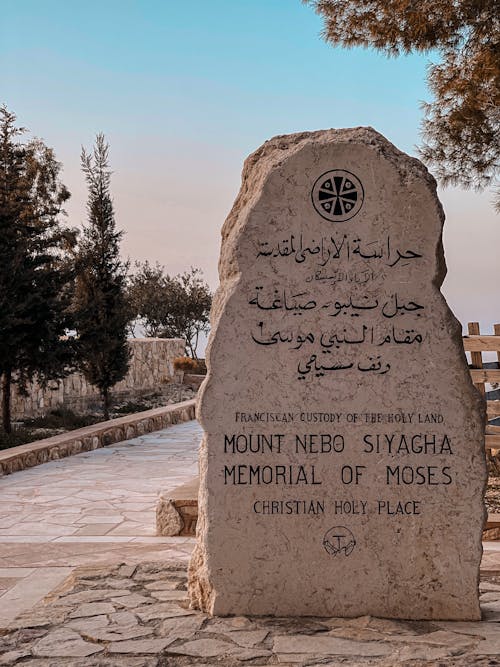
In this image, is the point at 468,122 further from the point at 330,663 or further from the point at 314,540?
the point at 330,663

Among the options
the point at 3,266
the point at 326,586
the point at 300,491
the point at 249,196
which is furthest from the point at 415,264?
the point at 3,266

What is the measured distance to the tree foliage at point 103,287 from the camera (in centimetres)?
1850

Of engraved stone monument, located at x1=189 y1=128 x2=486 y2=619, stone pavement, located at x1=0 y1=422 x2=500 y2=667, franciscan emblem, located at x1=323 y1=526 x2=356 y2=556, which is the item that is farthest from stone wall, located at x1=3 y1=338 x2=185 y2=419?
franciscan emblem, located at x1=323 y1=526 x2=356 y2=556

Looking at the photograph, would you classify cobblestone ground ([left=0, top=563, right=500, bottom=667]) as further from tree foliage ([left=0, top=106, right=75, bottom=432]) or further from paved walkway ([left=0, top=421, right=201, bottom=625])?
tree foliage ([left=0, top=106, right=75, bottom=432])

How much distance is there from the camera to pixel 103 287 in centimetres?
1891

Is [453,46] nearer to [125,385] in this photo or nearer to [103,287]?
[103,287]

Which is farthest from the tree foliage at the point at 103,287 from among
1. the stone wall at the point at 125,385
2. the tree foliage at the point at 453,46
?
the tree foliage at the point at 453,46

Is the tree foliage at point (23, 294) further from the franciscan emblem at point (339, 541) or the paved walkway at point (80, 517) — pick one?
the franciscan emblem at point (339, 541)

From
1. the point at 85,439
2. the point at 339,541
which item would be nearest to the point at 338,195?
the point at 339,541

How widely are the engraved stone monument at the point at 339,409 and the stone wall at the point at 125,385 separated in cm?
1337

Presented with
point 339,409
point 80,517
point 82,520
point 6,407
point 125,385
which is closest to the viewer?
point 339,409

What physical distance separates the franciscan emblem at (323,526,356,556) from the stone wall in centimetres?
1359

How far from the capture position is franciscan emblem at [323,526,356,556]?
13.7ft

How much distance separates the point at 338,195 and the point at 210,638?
8.02 ft
